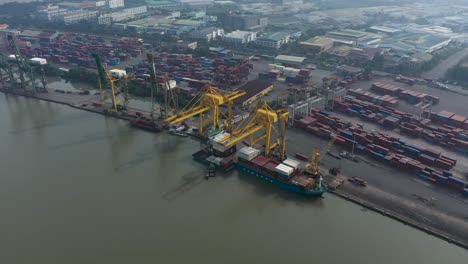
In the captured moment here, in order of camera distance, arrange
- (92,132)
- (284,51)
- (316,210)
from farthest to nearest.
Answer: (284,51) < (92,132) < (316,210)

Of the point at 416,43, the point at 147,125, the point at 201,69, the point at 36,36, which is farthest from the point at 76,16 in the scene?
the point at 416,43

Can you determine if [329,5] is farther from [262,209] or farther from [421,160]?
[262,209]

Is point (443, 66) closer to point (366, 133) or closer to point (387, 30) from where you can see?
point (387, 30)

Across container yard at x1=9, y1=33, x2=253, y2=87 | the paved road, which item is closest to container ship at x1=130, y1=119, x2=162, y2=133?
container yard at x1=9, y1=33, x2=253, y2=87

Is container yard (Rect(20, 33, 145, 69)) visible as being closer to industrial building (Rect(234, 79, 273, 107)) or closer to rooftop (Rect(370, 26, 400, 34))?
industrial building (Rect(234, 79, 273, 107))

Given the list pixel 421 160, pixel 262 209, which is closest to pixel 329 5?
pixel 421 160
